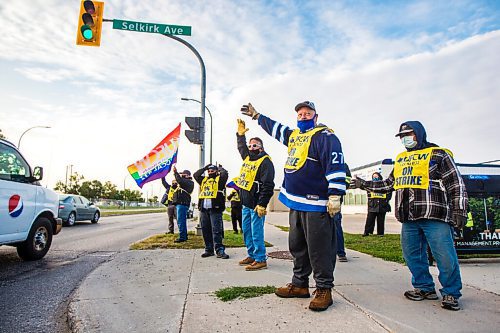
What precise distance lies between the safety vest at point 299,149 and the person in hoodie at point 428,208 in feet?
→ 3.36

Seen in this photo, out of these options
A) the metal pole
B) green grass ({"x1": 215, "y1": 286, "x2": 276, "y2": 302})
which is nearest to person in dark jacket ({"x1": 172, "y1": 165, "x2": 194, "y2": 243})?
the metal pole

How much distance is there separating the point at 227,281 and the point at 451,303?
2.43 m

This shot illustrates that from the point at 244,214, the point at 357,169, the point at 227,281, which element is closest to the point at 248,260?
the point at 244,214

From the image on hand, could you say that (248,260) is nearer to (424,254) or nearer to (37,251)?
(424,254)

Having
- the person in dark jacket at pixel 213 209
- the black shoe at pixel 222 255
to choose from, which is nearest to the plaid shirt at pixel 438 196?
the black shoe at pixel 222 255

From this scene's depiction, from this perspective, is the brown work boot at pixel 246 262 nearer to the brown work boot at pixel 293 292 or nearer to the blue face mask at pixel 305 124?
the brown work boot at pixel 293 292

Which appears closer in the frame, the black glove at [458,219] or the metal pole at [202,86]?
the black glove at [458,219]

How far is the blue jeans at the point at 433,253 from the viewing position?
137 inches

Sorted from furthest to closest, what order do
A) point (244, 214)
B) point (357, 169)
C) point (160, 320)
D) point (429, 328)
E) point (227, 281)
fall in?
1. point (357, 169)
2. point (244, 214)
3. point (227, 281)
4. point (160, 320)
5. point (429, 328)

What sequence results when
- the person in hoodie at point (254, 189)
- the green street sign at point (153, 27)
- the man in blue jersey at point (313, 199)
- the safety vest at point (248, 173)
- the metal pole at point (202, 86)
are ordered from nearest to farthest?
the man in blue jersey at point (313, 199) → the person in hoodie at point (254, 189) → the safety vest at point (248, 173) → the green street sign at point (153, 27) → the metal pole at point (202, 86)

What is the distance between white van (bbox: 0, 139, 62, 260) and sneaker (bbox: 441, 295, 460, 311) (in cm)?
613

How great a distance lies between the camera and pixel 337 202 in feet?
10.9

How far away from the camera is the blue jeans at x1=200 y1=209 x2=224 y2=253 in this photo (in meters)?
6.46

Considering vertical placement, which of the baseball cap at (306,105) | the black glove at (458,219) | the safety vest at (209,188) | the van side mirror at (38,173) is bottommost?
the black glove at (458,219)
